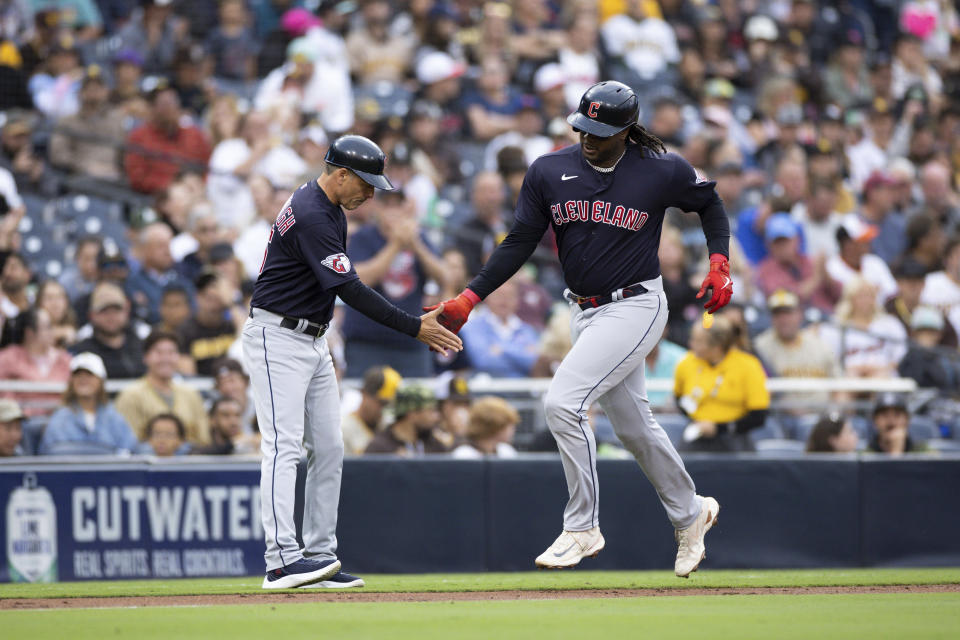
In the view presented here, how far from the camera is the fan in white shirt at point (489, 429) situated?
30.8 feet

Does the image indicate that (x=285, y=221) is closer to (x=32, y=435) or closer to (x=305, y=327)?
(x=305, y=327)

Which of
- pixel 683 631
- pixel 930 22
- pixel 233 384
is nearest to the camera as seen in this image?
pixel 683 631

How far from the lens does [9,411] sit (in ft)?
29.5

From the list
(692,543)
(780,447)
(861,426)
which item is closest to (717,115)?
(861,426)

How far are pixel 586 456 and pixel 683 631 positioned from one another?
149 cm

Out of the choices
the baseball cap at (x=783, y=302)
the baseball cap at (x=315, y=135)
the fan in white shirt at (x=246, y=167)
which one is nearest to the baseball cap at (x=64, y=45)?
the fan in white shirt at (x=246, y=167)

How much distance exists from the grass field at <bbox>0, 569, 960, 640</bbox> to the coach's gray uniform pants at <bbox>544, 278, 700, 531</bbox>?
537 millimetres

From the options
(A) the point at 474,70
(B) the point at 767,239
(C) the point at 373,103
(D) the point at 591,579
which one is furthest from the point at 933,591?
(A) the point at 474,70

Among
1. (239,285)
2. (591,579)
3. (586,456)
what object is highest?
(239,285)

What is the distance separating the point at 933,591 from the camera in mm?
6879

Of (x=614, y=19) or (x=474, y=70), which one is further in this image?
(x=614, y=19)

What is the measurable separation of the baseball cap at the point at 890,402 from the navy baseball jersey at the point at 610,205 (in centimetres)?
370

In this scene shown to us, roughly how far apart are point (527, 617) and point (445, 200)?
25.7 feet

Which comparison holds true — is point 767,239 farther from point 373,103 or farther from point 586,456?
point 586,456
